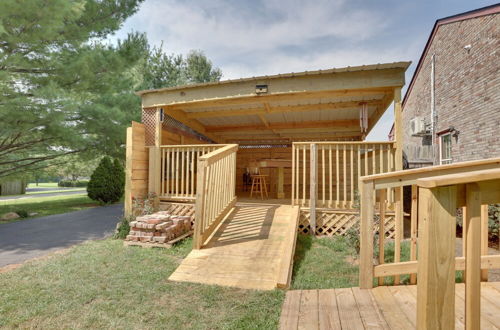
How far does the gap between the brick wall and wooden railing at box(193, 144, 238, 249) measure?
23.8 feet

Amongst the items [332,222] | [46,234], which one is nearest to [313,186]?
[332,222]

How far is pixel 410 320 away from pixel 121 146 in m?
9.91

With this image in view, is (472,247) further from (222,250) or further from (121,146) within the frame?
(121,146)

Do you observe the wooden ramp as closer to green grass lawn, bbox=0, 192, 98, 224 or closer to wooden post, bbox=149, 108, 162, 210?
wooden post, bbox=149, 108, 162, 210

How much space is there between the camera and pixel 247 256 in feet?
10.4

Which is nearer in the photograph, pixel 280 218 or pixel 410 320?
pixel 410 320

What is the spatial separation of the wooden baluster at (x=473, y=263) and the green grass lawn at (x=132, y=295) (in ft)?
4.41

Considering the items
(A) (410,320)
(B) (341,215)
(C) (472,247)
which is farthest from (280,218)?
(C) (472,247)

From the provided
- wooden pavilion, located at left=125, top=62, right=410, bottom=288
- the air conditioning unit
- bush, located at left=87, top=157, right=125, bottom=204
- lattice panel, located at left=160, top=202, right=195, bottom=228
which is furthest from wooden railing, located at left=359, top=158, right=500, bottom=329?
bush, located at left=87, top=157, right=125, bottom=204

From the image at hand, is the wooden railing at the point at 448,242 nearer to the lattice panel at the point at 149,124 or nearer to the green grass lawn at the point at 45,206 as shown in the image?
the lattice panel at the point at 149,124

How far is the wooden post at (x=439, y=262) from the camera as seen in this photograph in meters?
1.00

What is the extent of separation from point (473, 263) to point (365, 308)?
122cm

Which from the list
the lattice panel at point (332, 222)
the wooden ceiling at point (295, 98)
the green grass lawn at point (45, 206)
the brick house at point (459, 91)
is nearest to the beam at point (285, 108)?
the wooden ceiling at point (295, 98)

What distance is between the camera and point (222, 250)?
3395 millimetres
